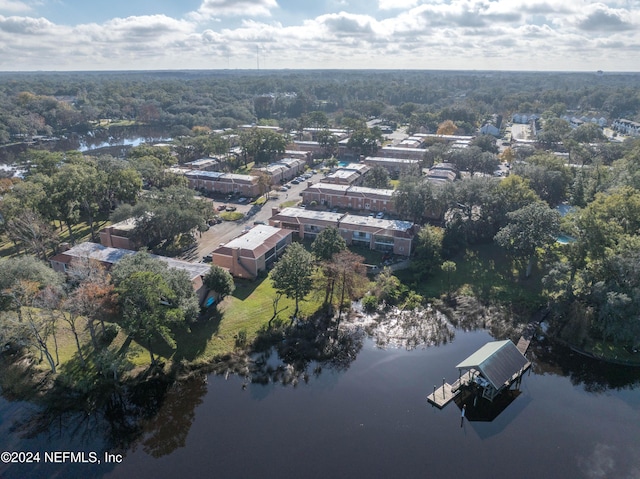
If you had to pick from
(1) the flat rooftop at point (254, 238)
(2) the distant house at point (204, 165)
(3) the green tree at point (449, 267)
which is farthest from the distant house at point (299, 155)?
(3) the green tree at point (449, 267)

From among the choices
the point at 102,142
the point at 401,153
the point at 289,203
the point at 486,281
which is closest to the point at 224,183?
the point at 289,203

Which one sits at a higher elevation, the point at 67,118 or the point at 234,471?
the point at 67,118

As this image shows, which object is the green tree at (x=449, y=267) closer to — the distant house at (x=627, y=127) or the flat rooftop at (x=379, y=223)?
the flat rooftop at (x=379, y=223)

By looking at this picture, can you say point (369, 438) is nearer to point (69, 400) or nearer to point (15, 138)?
point (69, 400)

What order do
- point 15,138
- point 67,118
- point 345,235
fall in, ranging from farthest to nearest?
point 67,118
point 15,138
point 345,235

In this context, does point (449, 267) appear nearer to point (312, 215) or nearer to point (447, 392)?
point (447, 392)

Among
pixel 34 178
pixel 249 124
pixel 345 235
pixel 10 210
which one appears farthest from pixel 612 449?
pixel 249 124
